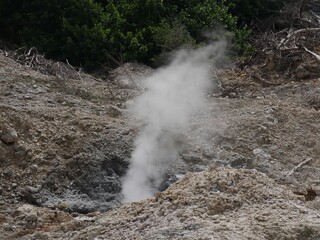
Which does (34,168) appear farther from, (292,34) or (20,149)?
(292,34)

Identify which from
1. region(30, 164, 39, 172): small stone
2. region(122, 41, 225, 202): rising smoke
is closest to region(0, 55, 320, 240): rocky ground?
region(30, 164, 39, 172): small stone

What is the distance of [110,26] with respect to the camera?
9.05m

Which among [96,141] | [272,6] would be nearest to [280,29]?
[272,6]

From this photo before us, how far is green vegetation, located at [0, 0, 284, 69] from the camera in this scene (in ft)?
28.9

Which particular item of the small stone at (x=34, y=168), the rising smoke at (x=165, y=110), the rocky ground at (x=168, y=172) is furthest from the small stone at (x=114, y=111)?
the small stone at (x=34, y=168)

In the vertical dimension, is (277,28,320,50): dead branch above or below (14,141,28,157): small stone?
above

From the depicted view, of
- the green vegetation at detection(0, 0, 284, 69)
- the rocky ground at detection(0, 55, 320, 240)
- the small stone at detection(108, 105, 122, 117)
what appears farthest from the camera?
the green vegetation at detection(0, 0, 284, 69)

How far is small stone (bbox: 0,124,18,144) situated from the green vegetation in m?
3.16

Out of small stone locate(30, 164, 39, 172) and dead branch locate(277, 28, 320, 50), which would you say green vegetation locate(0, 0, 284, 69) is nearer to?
dead branch locate(277, 28, 320, 50)

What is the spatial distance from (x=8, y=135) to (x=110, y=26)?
3.83 m

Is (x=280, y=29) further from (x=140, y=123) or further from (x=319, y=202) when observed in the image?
(x=319, y=202)

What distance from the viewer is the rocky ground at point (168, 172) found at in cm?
402

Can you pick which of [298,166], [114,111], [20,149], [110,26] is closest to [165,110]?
[114,111]

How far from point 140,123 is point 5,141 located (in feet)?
4.25
